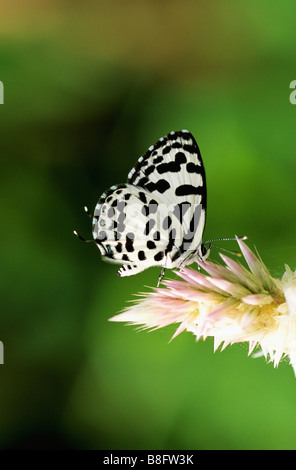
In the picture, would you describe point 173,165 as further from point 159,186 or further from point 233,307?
point 233,307

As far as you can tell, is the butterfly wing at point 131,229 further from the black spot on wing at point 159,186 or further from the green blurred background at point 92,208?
the green blurred background at point 92,208

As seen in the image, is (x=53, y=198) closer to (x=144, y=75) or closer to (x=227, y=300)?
(x=144, y=75)

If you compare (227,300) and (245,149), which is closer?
(227,300)

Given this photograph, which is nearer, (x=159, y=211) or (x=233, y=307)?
(x=233, y=307)

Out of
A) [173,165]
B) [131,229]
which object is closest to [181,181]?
[173,165]

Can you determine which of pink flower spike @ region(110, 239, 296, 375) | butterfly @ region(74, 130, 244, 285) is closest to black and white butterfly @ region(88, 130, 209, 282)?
butterfly @ region(74, 130, 244, 285)

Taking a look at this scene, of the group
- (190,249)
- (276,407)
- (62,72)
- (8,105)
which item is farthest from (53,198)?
(276,407)
